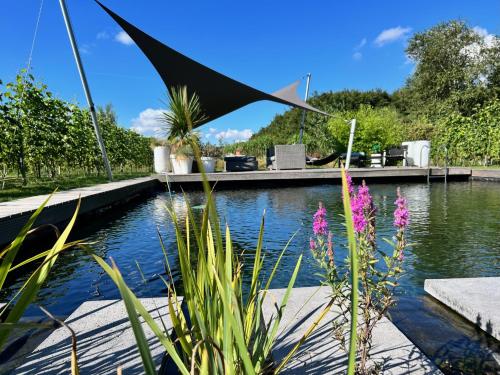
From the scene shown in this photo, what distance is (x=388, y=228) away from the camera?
4.56 meters

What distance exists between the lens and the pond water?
1.83 m

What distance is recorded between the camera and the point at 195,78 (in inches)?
358

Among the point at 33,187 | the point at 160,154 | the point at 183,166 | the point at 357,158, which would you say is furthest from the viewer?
the point at 357,158

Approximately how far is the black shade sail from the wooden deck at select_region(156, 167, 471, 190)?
2.04 metres

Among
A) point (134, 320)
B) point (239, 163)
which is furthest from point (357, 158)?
point (134, 320)

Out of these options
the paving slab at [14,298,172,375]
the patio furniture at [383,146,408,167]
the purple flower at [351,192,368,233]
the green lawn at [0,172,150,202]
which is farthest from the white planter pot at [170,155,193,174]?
the purple flower at [351,192,368,233]

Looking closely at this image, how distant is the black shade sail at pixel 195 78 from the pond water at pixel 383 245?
3433mm

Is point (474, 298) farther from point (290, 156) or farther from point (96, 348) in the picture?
point (290, 156)

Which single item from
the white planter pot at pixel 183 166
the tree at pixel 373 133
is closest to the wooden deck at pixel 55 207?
the white planter pot at pixel 183 166

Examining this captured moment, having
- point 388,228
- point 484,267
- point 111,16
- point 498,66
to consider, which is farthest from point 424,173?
point 498,66

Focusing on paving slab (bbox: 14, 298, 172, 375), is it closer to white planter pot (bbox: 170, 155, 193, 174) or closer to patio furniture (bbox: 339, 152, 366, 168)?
white planter pot (bbox: 170, 155, 193, 174)

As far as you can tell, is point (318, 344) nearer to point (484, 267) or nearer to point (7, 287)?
point (484, 267)

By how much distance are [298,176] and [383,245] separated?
6.70m

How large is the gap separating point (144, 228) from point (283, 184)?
662 centimetres
